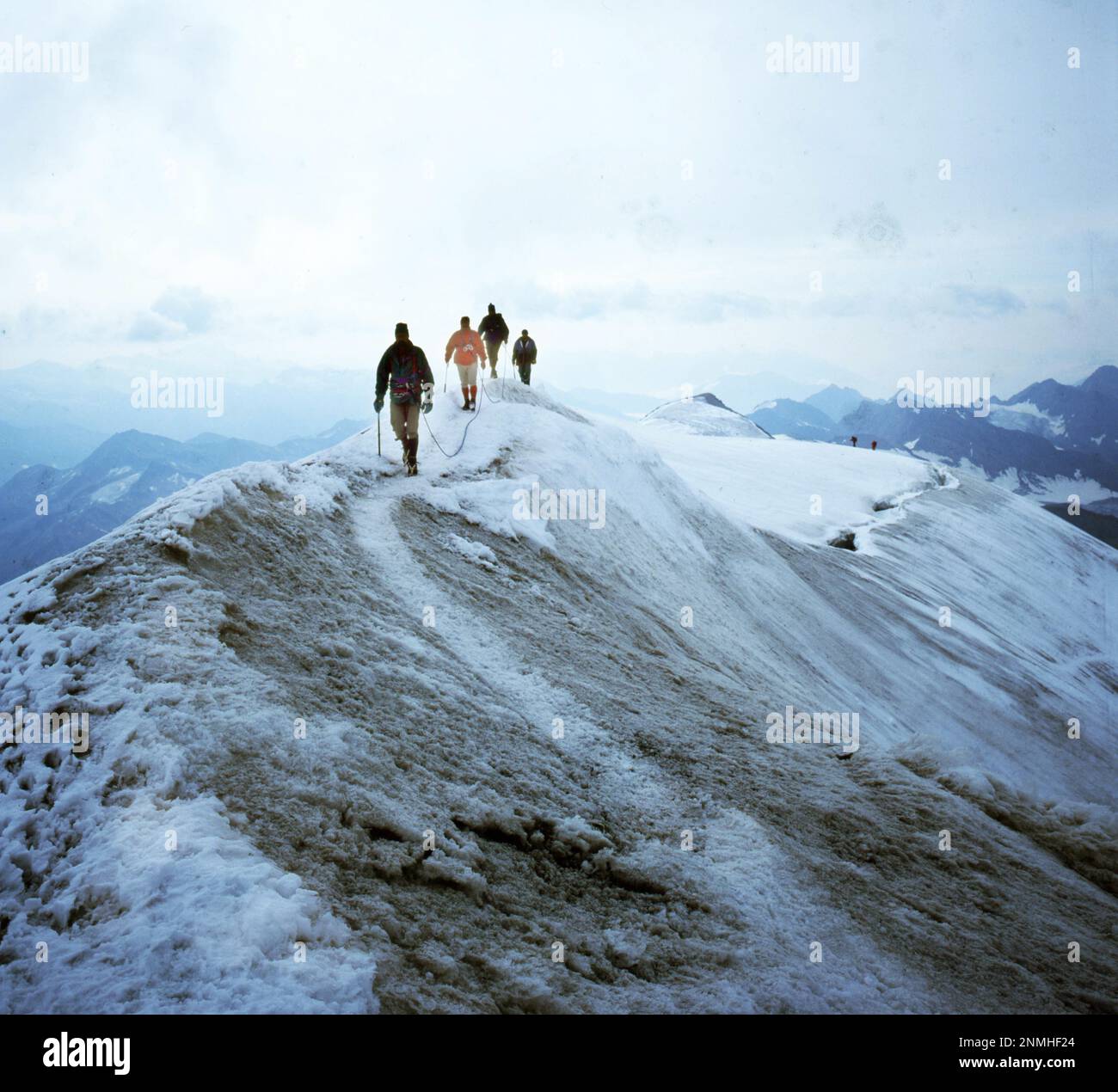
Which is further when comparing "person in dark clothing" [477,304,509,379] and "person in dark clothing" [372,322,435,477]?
"person in dark clothing" [477,304,509,379]

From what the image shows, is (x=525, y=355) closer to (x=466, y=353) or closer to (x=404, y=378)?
(x=466, y=353)

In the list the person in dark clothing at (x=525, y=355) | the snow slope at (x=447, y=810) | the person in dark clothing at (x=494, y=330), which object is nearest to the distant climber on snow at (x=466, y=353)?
the person in dark clothing at (x=494, y=330)

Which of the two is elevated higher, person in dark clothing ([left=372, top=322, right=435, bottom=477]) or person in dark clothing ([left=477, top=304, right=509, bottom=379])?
person in dark clothing ([left=477, top=304, right=509, bottom=379])

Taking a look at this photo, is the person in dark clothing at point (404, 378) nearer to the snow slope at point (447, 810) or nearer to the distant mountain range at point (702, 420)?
the snow slope at point (447, 810)

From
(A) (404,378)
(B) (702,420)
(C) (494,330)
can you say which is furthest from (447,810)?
→ (B) (702,420)

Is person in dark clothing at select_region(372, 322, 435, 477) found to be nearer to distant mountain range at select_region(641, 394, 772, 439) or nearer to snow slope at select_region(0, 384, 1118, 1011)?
snow slope at select_region(0, 384, 1118, 1011)

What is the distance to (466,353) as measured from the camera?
1994 cm

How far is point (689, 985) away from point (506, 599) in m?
6.95

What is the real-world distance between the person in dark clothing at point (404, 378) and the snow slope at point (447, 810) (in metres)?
2.47

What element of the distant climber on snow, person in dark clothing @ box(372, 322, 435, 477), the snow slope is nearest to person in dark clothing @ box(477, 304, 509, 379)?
the distant climber on snow

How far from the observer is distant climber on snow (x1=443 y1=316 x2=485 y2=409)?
65.5 ft

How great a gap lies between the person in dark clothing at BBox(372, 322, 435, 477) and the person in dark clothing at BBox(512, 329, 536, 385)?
916 centimetres

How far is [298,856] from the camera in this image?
509 cm

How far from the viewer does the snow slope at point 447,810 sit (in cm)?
445
